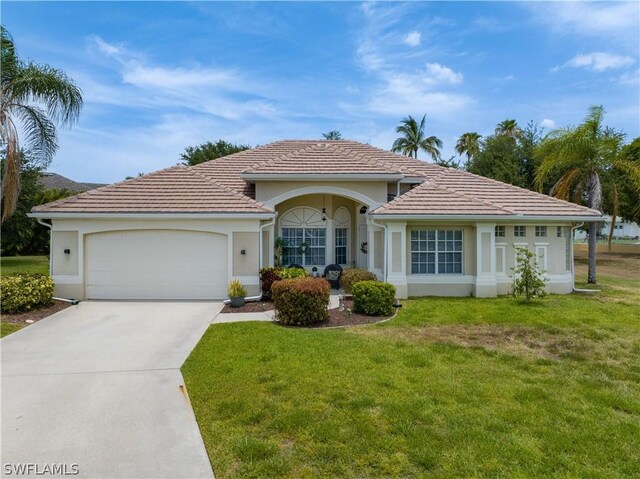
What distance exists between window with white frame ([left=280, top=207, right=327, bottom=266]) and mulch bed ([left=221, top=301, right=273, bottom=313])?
4.08m

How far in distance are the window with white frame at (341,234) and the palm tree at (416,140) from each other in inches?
1045

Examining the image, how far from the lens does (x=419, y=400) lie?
5227 millimetres

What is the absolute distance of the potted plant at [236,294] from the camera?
38.6 feet

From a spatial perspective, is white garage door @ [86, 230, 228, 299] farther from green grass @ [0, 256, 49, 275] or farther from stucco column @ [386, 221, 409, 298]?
green grass @ [0, 256, 49, 275]

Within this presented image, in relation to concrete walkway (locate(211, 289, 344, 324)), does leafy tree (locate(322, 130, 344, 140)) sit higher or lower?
higher

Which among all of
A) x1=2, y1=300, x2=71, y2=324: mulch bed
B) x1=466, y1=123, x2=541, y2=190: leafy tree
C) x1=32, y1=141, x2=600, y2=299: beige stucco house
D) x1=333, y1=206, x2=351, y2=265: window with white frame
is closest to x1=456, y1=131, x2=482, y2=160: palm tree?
x1=466, y1=123, x2=541, y2=190: leafy tree

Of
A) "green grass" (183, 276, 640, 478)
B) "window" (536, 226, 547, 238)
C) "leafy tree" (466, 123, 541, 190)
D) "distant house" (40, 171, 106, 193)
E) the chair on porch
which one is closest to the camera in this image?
"green grass" (183, 276, 640, 478)

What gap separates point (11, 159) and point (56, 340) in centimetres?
710

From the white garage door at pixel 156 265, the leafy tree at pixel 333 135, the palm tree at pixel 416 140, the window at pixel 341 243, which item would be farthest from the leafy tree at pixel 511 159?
the white garage door at pixel 156 265

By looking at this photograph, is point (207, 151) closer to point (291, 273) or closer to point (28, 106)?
point (28, 106)

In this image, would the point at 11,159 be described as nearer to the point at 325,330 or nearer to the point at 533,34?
the point at 325,330

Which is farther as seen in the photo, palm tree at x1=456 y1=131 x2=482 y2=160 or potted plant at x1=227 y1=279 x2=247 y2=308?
palm tree at x1=456 y1=131 x2=482 y2=160

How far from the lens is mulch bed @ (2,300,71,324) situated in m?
9.87
